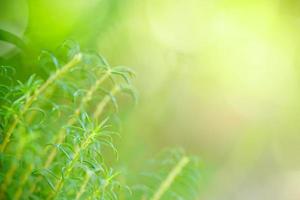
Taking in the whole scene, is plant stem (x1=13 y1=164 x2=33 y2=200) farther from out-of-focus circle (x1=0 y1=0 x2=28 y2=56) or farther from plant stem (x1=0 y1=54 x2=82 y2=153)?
out-of-focus circle (x1=0 y1=0 x2=28 y2=56)

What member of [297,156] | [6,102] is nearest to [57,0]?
[6,102]

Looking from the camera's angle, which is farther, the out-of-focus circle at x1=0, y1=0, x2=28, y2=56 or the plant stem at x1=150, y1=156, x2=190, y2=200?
the out-of-focus circle at x1=0, y1=0, x2=28, y2=56

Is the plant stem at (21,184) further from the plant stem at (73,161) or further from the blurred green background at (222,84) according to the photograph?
the blurred green background at (222,84)

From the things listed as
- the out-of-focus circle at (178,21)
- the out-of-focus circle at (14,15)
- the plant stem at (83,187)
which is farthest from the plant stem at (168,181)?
the out-of-focus circle at (178,21)

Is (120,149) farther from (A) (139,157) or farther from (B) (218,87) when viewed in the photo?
(B) (218,87)

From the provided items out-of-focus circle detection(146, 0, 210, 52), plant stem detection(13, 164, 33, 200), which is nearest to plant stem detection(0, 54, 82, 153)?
plant stem detection(13, 164, 33, 200)

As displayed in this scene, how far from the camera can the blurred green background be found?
129cm

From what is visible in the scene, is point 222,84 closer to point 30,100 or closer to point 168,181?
point 168,181

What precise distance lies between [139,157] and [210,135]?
473 mm

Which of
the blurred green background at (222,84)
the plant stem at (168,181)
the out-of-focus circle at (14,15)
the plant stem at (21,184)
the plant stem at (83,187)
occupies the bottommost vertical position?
the plant stem at (21,184)

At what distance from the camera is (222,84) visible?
1478 mm

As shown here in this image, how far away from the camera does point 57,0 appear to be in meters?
0.99

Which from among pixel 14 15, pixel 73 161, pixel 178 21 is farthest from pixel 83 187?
pixel 178 21

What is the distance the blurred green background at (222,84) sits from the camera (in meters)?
1.29
